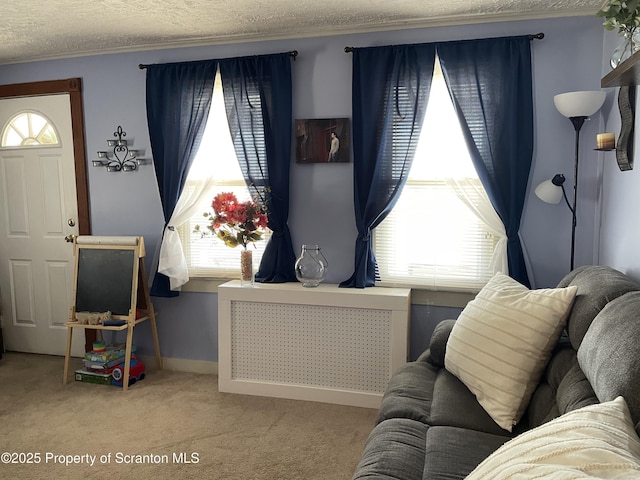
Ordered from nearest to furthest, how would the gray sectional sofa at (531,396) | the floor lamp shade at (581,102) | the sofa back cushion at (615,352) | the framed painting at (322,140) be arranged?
1. the sofa back cushion at (615,352)
2. the gray sectional sofa at (531,396)
3. the floor lamp shade at (581,102)
4. the framed painting at (322,140)

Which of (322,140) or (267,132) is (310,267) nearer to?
(322,140)

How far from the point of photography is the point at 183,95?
3676 millimetres

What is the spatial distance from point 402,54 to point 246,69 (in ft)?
3.37

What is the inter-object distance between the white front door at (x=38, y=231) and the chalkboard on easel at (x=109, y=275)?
1.53 ft

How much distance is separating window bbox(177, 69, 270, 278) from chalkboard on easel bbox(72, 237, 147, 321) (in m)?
0.37

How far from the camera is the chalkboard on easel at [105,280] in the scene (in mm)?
3713

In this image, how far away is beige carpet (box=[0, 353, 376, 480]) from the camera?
2.59 metres

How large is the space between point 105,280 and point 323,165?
1744mm

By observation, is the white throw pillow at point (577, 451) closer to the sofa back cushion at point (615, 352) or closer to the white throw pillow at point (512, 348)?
the sofa back cushion at point (615, 352)

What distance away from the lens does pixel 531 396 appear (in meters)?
2.08

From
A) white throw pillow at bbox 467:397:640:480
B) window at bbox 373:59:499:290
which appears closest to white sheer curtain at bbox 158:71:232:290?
window at bbox 373:59:499:290

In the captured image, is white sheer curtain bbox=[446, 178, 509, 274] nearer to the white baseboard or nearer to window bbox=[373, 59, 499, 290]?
window bbox=[373, 59, 499, 290]

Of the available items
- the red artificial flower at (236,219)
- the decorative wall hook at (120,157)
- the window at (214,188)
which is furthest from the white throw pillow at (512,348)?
the decorative wall hook at (120,157)

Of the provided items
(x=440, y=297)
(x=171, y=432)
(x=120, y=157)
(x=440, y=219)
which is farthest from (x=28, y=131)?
(x=440, y=297)
